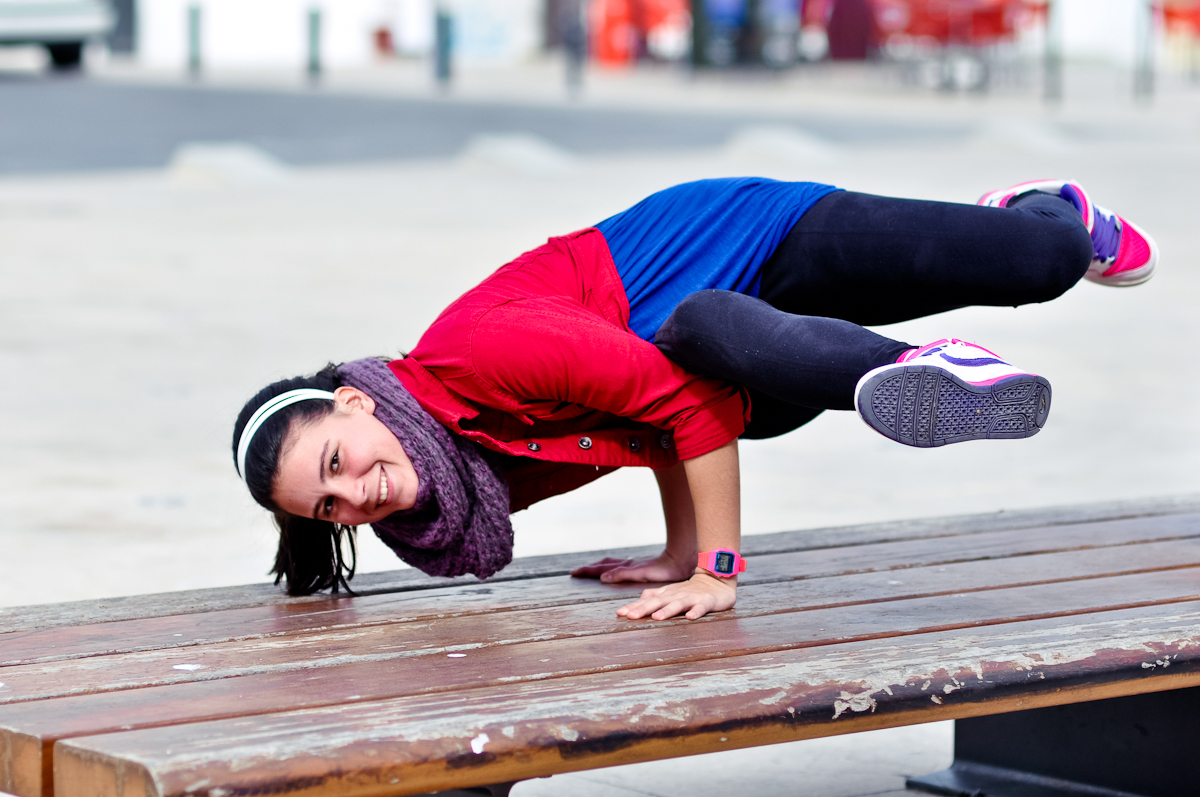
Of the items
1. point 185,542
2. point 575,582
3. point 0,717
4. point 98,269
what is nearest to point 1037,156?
point 98,269

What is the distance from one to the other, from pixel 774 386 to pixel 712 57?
22742 mm

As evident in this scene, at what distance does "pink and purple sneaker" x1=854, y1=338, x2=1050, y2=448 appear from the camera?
2.05m

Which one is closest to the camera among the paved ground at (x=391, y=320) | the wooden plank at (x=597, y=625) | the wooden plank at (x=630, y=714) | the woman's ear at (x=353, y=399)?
the wooden plank at (x=630, y=714)

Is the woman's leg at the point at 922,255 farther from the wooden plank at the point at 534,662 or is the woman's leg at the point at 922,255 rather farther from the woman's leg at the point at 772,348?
the wooden plank at the point at 534,662

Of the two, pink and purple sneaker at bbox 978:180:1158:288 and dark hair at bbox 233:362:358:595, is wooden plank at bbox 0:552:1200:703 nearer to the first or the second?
dark hair at bbox 233:362:358:595

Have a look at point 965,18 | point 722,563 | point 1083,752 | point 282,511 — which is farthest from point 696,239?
point 965,18

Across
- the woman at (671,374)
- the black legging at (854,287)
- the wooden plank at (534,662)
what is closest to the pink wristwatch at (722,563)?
the woman at (671,374)

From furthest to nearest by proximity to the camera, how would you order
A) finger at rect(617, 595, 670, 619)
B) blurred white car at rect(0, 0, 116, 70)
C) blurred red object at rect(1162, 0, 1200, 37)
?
blurred red object at rect(1162, 0, 1200, 37) → blurred white car at rect(0, 0, 116, 70) → finger at rect(617, 595, 670, 619)

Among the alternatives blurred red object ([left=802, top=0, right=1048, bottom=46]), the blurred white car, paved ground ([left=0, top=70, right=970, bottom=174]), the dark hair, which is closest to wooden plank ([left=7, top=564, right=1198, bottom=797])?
the dark hair

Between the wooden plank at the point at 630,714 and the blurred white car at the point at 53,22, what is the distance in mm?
16326

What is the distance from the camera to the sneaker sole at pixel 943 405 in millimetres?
2053

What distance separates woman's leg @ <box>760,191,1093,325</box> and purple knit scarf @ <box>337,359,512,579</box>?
1.95 feet

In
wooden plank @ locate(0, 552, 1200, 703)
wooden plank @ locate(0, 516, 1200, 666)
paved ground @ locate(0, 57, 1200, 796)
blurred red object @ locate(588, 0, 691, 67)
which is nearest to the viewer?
wooden plank @ locate(0, 552, 1200, 703)

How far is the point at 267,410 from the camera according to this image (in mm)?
2332
